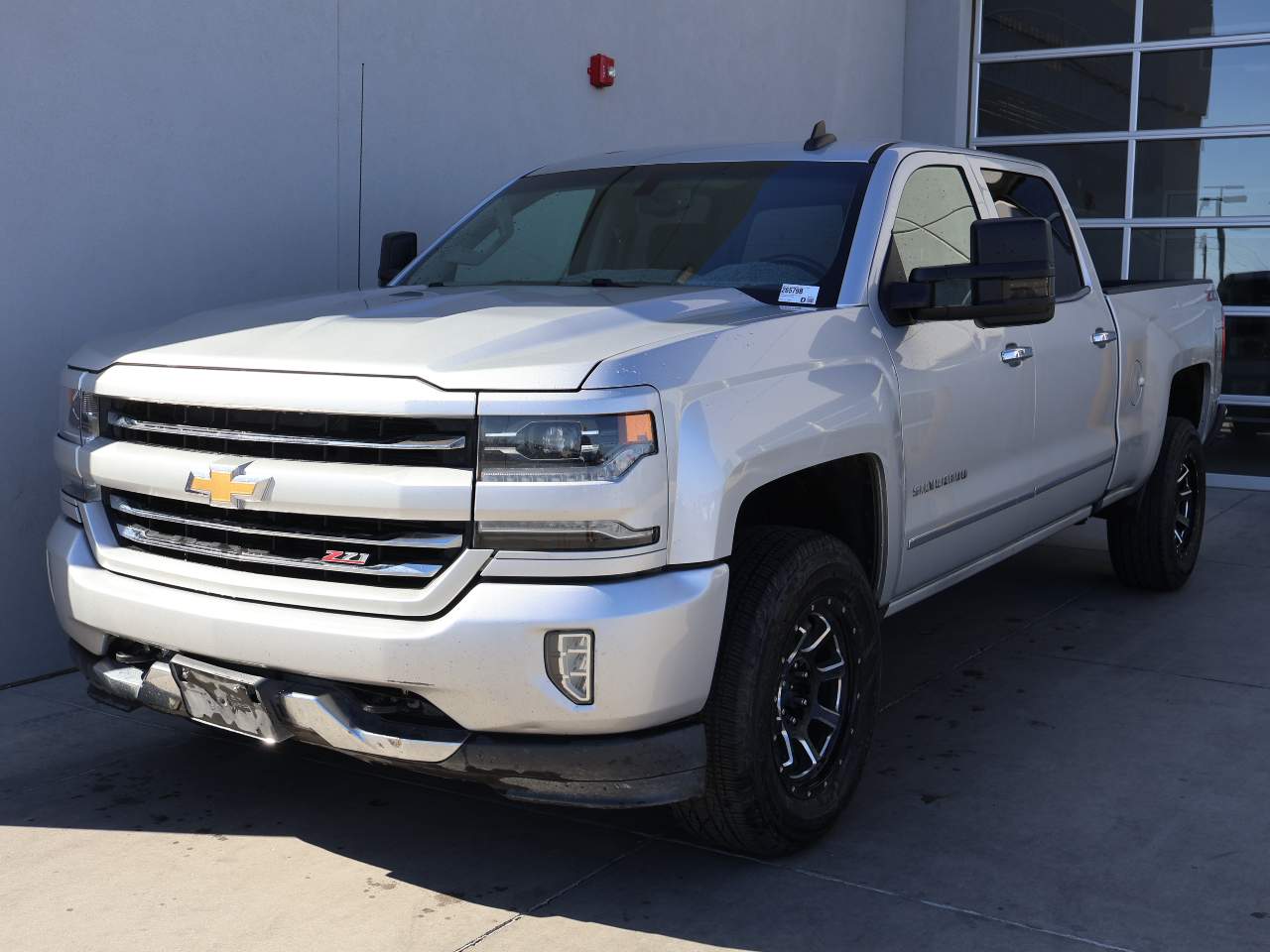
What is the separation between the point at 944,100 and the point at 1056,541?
17.1 ft

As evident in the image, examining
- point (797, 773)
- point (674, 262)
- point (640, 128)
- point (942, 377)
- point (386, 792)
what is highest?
point (640, 128)

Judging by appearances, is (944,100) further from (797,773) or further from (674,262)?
(797,773)

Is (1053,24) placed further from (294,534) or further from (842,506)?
(294,534)

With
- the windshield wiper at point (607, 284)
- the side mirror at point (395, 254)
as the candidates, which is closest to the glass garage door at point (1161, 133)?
the side mirror at point (395, 254)

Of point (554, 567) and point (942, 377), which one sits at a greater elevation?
point (942, 377)

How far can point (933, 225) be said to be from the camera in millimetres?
4410

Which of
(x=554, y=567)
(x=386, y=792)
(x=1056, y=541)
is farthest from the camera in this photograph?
(x=1056, y=541)

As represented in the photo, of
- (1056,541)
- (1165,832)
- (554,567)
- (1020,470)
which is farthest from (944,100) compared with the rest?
(554,567)

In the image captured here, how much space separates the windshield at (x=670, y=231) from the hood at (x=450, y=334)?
0.26 m

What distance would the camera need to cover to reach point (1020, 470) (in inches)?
182

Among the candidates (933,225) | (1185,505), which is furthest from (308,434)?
(1185,505)

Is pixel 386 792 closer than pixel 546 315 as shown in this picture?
No

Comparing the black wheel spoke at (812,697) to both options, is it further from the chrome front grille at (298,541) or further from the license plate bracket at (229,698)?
the license plate bracket at (229,698)

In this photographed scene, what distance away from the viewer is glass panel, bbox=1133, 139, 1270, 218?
33.7 feet
